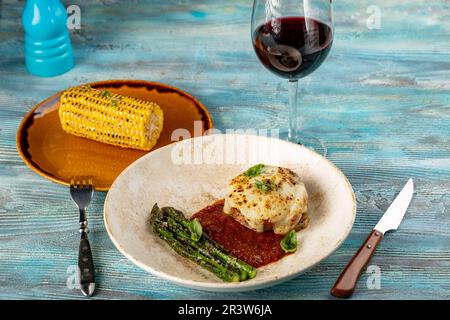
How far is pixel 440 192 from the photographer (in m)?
2.08

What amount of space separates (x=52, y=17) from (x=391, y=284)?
5.11ft

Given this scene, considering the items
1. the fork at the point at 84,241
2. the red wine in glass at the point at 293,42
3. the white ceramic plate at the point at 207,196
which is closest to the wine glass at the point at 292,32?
the red wine in glass at the point at 293,42

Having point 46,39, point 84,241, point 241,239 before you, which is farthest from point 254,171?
point 46,39

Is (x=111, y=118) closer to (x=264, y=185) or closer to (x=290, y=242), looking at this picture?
(x=264, y=185)

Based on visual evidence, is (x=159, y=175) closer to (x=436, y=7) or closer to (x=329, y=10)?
(x=329, y=10)

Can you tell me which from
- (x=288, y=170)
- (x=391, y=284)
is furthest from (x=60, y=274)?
(x=391, y=284)

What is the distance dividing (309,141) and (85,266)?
34.6 inches

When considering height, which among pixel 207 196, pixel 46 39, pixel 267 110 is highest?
pixel 46 39

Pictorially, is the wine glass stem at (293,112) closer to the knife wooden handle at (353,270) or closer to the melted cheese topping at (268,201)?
the melted cheese topping at (268,201)

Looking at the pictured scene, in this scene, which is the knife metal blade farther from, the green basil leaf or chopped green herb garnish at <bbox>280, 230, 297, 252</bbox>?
the green basil leaf

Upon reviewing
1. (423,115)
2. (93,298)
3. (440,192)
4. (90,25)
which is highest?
(90,25)

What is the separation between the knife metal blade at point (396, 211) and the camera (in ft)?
6.25

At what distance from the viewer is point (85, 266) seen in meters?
1.79

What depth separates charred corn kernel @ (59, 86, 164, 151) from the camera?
2.19 m
